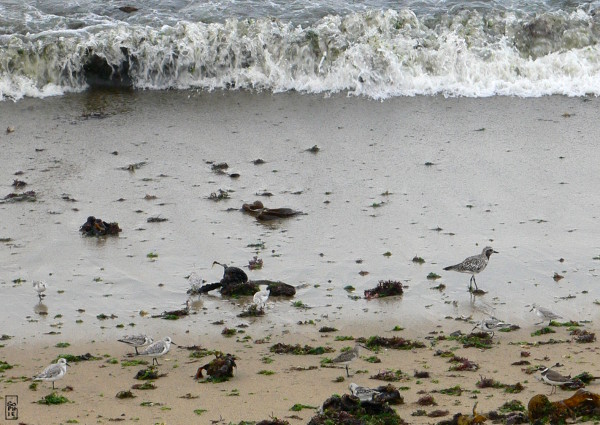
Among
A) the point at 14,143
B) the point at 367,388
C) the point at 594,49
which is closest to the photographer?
the point at 367,388

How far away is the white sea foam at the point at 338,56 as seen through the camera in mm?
17406

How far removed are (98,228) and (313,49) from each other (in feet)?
27.5

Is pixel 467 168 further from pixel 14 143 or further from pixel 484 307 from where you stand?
pixel 14 143

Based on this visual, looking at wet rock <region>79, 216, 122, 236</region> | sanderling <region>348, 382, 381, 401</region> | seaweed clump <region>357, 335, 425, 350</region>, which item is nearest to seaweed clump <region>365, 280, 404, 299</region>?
seaweed clump <region>357, 335, 425, 350</region>

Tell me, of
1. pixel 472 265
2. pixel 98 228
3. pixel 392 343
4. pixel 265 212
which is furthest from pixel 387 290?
pixel 98 228

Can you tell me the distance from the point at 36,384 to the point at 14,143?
7.48 metres

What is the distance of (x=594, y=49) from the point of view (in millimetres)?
18250

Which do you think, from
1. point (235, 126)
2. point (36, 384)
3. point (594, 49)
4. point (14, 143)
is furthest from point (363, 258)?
point (594, 49)

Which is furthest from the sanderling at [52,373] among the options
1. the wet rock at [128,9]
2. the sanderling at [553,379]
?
the wet rock at [128,9]

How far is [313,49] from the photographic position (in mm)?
18469

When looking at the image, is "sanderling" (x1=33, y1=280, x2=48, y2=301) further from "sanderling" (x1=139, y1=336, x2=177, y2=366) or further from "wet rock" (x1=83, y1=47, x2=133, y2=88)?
"wet rock" (x1=83, y1=47, x2=133, y2=88)

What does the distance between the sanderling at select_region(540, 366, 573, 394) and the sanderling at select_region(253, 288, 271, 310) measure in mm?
3031

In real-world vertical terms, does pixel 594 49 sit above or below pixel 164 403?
above

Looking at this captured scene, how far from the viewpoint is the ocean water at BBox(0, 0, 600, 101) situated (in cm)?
1748
